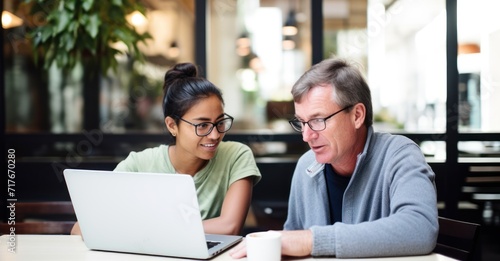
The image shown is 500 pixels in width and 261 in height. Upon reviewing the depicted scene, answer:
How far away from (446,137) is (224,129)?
80.6 inches

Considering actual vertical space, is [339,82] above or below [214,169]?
above

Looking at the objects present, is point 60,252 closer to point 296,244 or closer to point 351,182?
point 296,244

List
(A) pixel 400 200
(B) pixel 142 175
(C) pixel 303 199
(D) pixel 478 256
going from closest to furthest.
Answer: (B) pixel 142 175 → (A) pixel 400 200 → (C) pixel 303 199 → (D) pixel 478 256

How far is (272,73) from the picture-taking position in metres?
9.10

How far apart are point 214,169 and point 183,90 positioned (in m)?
0.34

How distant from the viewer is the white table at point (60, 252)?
4.82 feet

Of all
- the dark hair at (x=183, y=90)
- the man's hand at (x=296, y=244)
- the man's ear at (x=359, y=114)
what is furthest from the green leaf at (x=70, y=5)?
the man's hand at (x=296, y=244)

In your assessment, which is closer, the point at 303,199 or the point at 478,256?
the point at 303,199

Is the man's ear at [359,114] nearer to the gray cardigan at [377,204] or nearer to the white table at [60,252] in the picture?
the gray cardigan at [377,204]

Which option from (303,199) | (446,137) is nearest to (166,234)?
(303,199)

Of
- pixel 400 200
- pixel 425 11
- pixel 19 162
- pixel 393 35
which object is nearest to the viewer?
pixel 400 200

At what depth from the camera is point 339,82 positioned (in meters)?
1.74

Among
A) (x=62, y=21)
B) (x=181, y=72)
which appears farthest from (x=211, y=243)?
(x=62, y=21)

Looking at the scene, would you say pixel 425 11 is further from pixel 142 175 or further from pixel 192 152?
pixel 142 175
